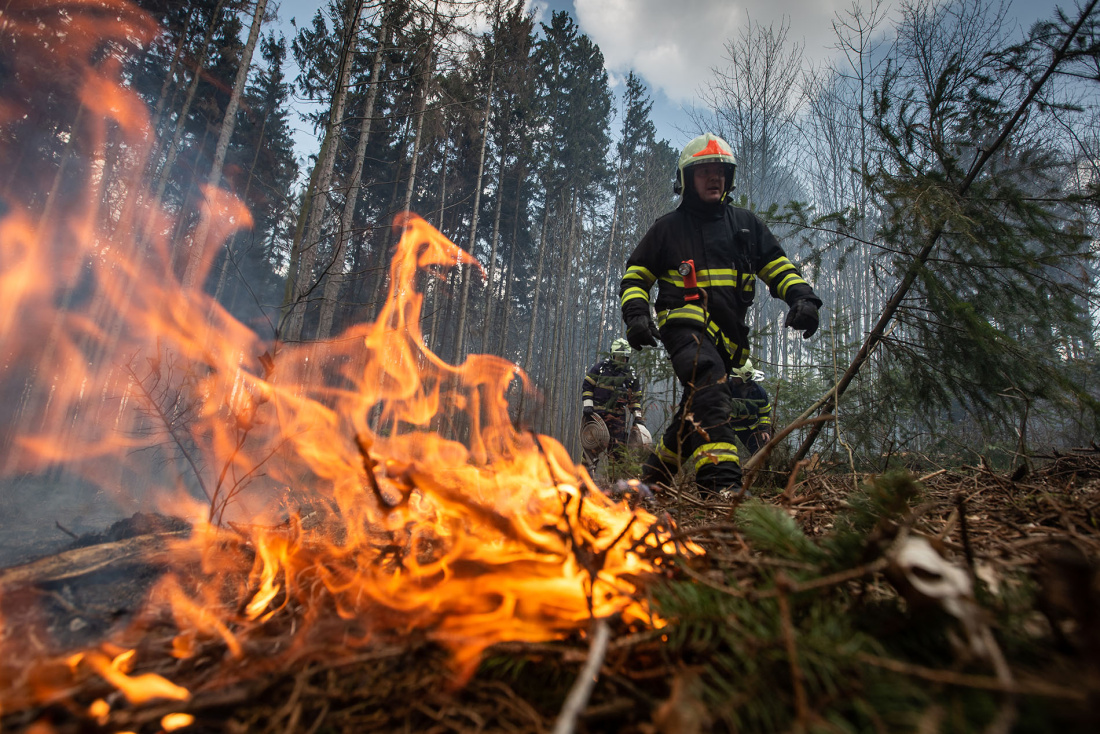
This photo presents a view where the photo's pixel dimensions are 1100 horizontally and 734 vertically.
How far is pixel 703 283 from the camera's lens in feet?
12.3

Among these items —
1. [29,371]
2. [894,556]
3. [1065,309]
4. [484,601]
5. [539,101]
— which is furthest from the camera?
[539,101]

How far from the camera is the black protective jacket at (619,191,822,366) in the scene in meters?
3.64

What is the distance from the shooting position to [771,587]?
3.47 ft

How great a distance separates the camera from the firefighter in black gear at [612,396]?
301 inches

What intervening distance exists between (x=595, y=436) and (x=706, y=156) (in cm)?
464

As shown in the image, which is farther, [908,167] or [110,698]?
[908,167]

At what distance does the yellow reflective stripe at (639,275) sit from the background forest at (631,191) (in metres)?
1.52

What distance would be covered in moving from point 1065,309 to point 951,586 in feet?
14.0

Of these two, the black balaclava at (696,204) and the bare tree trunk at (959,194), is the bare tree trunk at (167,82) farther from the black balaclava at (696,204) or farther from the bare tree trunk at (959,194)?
the bare tree trunk at (959,194)

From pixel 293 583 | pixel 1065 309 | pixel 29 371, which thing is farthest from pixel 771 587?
pixel 29 371

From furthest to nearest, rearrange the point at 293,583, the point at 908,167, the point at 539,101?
the point at 539,101 < the point at 908,167 < the point at 293,583

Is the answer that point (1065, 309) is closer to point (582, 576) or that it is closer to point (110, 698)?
point (582, 576)

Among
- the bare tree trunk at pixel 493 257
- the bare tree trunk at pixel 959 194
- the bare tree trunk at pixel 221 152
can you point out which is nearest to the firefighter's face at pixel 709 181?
the bare tree trunk at pixel 959 194

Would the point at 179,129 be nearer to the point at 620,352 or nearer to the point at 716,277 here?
the point at 620,352
